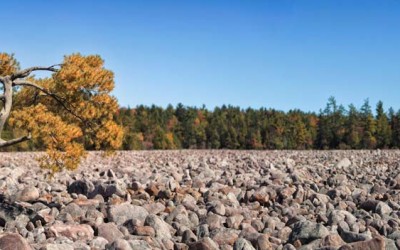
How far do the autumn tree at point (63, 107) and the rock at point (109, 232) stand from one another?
3026mm

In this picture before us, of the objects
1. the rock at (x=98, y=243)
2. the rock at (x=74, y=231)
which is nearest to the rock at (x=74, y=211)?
the rock at (x=74, y=231)

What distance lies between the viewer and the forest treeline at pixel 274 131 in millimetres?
118312

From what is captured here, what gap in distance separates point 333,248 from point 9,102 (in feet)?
30.7

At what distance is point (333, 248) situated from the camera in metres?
10.1

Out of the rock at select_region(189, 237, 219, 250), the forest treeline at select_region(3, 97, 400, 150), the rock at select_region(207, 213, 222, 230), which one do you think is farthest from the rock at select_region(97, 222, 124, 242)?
the forest treeline at select_region(3, 97, 400, 150)

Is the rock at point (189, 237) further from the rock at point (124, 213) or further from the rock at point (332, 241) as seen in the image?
the rock at point (332, 241)

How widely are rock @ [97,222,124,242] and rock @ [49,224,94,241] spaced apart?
25cm

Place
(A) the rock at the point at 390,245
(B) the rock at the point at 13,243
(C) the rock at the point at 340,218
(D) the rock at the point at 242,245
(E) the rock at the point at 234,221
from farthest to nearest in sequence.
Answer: (E) the rock at the point at 234,221
(C) the rock at the point at 340,218
(D) the rock at the point at 242,245
(A) the rock at the point at 390,245
(B) the rock at the point at 13,243

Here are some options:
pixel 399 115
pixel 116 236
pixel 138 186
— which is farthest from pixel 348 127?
pixel 116 236

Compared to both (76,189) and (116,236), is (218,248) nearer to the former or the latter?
(116,236)

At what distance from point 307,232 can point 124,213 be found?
4930 millimetres

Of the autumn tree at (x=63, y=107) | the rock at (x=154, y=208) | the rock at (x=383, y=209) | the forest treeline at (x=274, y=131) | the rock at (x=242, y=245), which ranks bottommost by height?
the rock at (x=242, y=245)

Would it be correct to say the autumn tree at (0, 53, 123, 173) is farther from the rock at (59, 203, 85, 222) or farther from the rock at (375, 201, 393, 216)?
the rock at (375, 201, 393, 216)

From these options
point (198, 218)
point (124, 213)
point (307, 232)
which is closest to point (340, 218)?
point (307, 232)
